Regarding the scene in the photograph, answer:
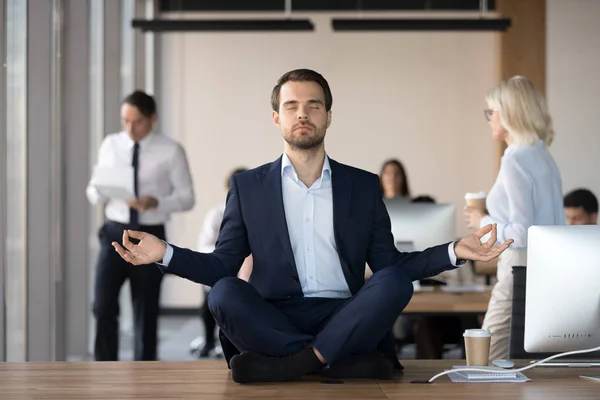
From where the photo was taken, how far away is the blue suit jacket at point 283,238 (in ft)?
11.3

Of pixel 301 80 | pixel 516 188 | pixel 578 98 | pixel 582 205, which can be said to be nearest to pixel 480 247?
pixel 301 80

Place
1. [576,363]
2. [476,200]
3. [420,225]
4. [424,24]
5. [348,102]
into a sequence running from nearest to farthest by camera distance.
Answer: [576,363] < [476,200] < [420,225] < [424,24] < [348,102]

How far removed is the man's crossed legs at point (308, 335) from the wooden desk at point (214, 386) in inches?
1.8

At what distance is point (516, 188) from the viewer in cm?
437

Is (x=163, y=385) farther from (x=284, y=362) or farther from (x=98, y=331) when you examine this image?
(x=98, y=331)

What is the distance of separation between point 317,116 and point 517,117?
4.29 ft

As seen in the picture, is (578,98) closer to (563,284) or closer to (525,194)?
(525,194)

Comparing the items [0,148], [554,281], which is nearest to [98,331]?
[0,148]

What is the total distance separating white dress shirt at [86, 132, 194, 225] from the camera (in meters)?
6.52

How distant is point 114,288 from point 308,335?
337 centimetres

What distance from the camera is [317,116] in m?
3.49

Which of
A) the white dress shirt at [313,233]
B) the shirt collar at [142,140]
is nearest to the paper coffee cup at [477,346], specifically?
the white dress shirt at [313,233]

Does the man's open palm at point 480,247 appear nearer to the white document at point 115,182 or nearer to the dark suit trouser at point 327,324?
the dark suit trouser at point 327,324

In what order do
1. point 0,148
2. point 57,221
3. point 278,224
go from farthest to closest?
point 57,221
point 0,148
point 278,224
